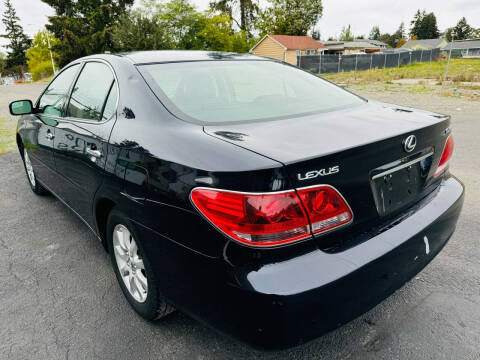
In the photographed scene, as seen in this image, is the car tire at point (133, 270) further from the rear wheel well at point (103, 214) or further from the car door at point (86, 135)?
the car door at point (86, 135)

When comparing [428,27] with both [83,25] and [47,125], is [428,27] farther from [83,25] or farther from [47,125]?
[47,125]

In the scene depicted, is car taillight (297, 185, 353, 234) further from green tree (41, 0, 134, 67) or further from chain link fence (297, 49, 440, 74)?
green tree (41, 0, 134, 67)

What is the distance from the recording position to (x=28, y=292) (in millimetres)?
2631

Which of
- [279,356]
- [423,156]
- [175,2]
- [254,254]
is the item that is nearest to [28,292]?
[279,356]

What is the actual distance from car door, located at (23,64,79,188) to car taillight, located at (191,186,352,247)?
2200 millimetres

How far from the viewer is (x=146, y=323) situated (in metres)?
2.27

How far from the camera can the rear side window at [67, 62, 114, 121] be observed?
8.21 ft

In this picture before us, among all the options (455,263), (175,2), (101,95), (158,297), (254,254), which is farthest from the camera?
(175,2)

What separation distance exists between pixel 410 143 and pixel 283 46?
50.6 metres

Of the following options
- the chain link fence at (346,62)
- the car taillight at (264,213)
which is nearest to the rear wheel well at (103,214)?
the car taillight at (264,213)

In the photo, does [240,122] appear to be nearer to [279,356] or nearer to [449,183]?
[279,356]

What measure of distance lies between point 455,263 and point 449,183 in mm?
822

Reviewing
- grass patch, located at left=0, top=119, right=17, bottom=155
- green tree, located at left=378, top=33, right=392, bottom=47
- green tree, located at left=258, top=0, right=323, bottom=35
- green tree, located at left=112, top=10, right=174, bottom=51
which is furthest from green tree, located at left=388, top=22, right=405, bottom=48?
grass patch, located at left=0, top=119, right=17, bottom=155

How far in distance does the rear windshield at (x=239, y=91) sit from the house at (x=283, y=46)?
47.4 m
